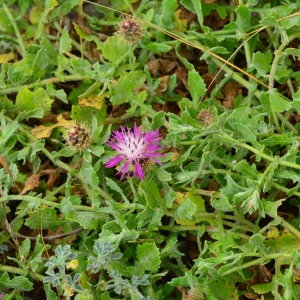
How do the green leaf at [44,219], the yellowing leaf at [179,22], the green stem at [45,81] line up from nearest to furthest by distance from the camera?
the green leaf at [44,219], the green stem at [45,81], the yellowing leaf at [179,22]

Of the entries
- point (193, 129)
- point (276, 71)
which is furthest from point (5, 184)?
point (276, 71)

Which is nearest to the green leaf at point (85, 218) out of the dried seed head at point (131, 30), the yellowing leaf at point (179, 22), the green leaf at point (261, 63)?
the dried seed head at point (131, 30)

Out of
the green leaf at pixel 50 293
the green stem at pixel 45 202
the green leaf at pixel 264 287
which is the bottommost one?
the green leaf at pixel 50 293

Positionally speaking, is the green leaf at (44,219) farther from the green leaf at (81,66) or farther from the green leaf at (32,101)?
the green leaf at (81,66)

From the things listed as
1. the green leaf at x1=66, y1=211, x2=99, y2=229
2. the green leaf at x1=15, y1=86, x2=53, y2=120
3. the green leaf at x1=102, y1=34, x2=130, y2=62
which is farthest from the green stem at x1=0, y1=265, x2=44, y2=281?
the green leaf at x1=102, y1=34, x2=130, y2=62

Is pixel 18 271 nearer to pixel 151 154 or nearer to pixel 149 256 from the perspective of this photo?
pixel 149 256

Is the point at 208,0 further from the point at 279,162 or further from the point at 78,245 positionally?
the point at 78,245
